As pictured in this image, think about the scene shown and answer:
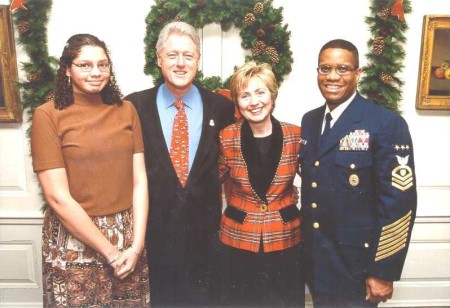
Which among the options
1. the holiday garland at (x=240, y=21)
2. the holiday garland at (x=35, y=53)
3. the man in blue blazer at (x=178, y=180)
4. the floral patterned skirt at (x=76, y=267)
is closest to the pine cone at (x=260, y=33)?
the holiday garland at (x=240, y=21)

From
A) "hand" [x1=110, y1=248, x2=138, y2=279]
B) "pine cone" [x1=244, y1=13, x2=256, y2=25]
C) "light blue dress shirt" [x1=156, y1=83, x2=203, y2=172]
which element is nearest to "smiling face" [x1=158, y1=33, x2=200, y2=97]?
"light blue dress shirt" [x1=156, y1=83, x2=203, y2=172]

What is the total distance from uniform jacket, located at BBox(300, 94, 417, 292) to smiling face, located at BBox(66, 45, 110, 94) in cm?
95

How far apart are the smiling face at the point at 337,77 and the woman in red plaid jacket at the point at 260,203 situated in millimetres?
255

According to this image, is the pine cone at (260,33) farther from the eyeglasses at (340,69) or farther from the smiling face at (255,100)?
the eyeglasses at (340,69)

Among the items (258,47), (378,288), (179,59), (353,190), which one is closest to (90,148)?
(179,59)

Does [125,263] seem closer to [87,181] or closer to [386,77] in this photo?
[87,181]

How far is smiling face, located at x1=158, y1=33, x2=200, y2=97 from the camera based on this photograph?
1816 mm

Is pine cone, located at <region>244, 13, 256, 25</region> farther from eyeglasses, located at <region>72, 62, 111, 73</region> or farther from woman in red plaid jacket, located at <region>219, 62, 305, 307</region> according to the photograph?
eyeglasses, located at <region>72, 62, 111, 73</region>

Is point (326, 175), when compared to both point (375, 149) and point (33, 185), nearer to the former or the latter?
point (375, 149)

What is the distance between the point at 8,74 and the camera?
2.32 metres

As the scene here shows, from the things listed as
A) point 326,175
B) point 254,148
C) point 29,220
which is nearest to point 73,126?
point 254,148

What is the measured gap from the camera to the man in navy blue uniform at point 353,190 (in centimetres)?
157

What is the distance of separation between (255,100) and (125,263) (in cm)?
91

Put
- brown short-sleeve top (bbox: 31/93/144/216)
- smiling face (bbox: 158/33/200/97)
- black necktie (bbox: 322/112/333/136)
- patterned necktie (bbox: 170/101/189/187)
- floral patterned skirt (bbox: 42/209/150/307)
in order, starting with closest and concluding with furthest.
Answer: brown short-sleeve top (bbox: 31/93/144/216), floral patterned skirt (bbox: 42/209/150/307), black necktie (bbox: 322/112/333/136), smiling face (bbox: 158/33/200/97), patterned necktie (bbox: 170/101/189/187)
